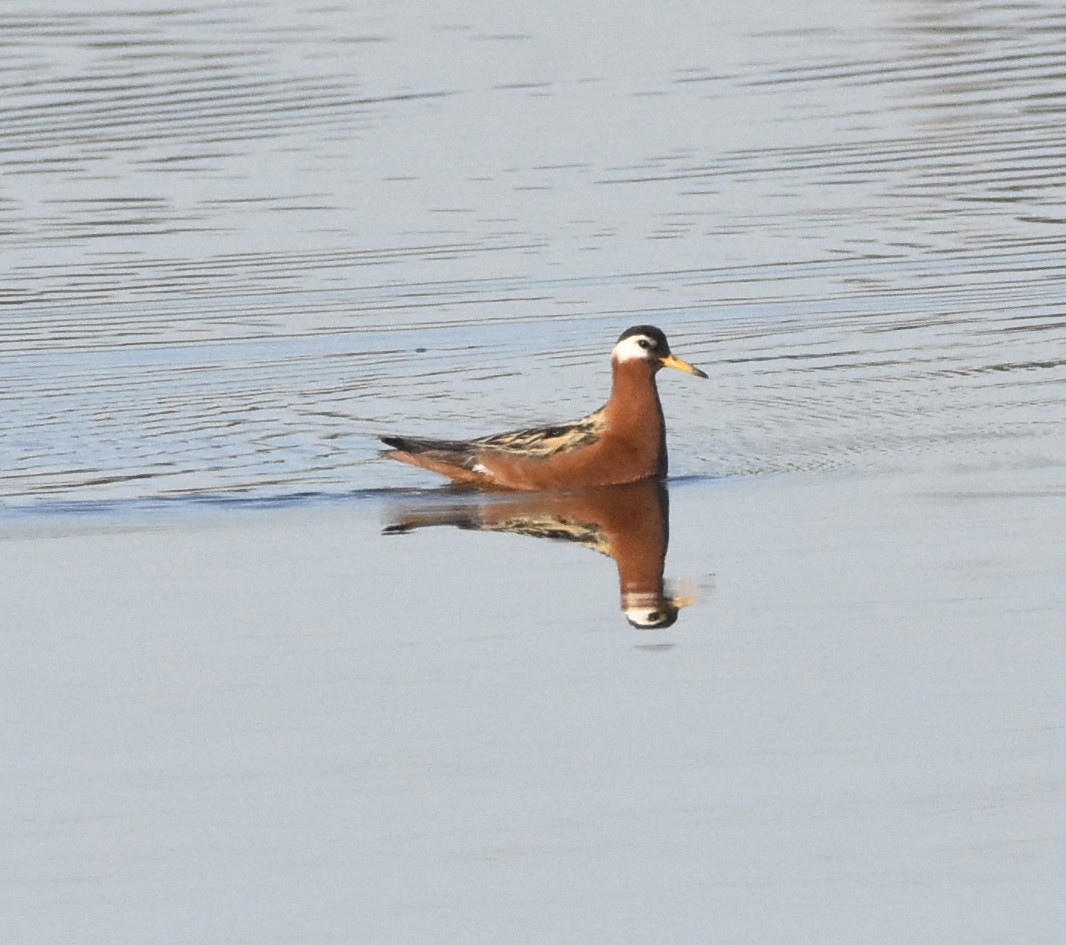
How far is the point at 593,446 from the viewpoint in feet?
53.0

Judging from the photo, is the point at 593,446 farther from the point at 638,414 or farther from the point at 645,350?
the point at 645,350

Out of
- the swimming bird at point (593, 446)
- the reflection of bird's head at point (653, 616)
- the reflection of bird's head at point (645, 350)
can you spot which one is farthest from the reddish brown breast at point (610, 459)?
the reflection of bird's head at point (653, 616)

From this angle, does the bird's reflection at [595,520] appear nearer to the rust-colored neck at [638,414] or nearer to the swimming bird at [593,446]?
the swimming bird at [593,446]

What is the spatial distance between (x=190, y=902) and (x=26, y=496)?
25.3 ft

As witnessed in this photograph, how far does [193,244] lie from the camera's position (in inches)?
984

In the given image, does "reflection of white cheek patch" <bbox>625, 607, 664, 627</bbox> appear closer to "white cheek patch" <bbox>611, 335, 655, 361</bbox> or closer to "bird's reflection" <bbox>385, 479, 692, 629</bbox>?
"bird's reflection" <bbox>385, 479, 692, 629</bbox>

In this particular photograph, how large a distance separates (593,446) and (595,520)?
100cm

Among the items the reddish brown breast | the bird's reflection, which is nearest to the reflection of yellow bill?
the reddish brown breast

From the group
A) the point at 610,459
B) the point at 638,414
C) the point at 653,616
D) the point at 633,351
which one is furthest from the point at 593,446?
the point at 653,616

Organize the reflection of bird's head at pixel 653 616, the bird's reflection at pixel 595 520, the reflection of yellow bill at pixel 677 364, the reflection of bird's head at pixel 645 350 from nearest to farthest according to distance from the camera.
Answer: the reflection of bird's head at pixel 653 616 → the bird's reflection at pixel 595 520 → the reflection of yellow bill at pixel 677 364 → the reflection of bird's head at pixel 645 350

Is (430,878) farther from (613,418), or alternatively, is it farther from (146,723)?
(613,418)

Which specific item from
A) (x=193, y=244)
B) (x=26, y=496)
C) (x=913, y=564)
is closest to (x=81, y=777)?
(x=913, y=564)

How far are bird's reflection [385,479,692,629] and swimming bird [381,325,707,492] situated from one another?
11 centimetres

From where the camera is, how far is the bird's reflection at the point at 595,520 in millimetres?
13641
